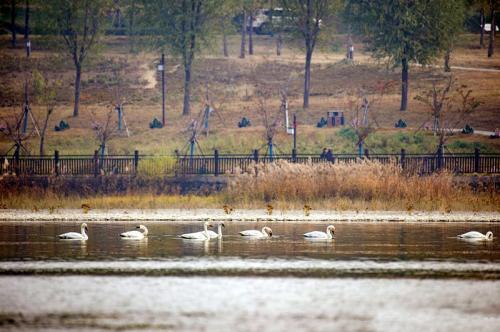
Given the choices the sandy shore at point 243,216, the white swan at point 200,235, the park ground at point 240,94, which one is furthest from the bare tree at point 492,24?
the white swan at point 200,235

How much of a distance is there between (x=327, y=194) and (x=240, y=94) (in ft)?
144

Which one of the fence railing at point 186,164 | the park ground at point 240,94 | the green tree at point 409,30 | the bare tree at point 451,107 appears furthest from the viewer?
the green tree at point 409,30

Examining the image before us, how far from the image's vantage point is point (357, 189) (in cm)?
5088

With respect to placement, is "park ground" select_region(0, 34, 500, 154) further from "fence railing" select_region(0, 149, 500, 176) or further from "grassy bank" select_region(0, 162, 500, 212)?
"grassy bank" select_region(0, 162, 500, 212)

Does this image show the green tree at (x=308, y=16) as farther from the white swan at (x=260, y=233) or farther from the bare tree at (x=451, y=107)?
the white swan at (x=260, y=233)

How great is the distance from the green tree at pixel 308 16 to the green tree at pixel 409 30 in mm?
3491

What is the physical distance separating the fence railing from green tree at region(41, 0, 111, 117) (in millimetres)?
27763

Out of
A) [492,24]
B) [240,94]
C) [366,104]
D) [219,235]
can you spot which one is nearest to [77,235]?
[219,235]

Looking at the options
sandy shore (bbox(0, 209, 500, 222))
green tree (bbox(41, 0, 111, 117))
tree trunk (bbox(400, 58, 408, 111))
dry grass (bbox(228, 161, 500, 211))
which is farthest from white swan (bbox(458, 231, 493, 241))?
green tree (bbox(41, 0, 111, 117))

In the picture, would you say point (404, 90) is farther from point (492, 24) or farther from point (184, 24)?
point (492, 24)

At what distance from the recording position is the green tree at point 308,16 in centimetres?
8681

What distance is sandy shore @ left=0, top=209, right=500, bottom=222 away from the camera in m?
48.2

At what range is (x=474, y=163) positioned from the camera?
59.2 metres

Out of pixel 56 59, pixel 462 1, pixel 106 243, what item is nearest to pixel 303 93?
pixel 462 1
